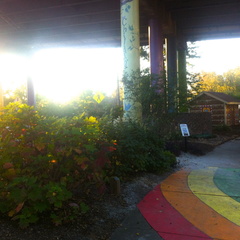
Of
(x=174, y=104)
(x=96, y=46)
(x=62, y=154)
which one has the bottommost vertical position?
(x=62, y=154)

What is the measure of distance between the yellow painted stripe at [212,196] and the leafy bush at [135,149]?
0.98m

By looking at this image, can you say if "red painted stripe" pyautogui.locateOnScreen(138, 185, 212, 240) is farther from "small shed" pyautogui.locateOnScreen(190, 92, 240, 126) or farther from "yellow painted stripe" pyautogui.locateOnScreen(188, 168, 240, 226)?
"small shed" pyautogui.locateOnScreen(190, 92, 240, 126)


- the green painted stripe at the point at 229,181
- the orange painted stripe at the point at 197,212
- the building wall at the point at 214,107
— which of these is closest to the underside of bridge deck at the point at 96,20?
the building wall at the point at 214,107

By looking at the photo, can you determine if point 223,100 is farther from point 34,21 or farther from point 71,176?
point 71,176

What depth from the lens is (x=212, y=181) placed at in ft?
23.1

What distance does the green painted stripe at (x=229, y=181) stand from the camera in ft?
19.5

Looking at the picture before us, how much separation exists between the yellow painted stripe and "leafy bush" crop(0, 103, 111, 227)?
7.36 feet

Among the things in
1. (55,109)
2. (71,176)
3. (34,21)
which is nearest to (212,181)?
(71,176)

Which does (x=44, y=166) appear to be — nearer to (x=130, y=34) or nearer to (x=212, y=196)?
(x=212, y=196)

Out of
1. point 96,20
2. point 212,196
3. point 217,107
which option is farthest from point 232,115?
point 212,196

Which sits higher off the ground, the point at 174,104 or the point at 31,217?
the point at 174,104

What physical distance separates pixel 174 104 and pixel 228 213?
4.58 m

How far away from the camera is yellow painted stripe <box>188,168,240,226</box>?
15.6ft

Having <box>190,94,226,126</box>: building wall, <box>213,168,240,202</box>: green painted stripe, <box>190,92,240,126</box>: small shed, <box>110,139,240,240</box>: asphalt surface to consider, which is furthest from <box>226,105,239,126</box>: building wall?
<box>110,139,240,240</box>: asphalt surface
